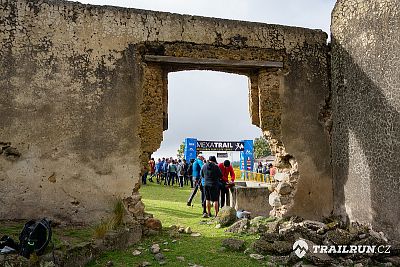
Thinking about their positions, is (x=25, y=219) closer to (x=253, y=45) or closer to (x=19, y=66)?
(x=19, y=66)

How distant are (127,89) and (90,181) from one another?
171 centimetres

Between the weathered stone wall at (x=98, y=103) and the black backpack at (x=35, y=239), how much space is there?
5.55 feet

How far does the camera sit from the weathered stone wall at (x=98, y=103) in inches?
259

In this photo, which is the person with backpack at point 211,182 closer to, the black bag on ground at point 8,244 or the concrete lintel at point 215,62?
the concrete lintel at point 215,62

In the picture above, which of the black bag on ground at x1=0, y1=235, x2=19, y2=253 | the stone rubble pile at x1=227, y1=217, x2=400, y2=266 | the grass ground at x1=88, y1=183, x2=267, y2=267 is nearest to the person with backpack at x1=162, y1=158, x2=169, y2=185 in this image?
the grass ground at x1=88, y1=183, x2=267, y2=267

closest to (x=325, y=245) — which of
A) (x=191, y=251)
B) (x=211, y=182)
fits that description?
(x=191, y=251)

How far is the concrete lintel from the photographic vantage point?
7.34 meters

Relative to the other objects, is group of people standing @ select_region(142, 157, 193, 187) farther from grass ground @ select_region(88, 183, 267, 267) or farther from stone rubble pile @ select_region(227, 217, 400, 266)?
stone rubble pile @ select_region(227, 217, 400, 266)

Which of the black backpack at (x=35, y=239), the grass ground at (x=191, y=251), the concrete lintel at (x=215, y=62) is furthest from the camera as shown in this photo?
the concrete lintel at (x=215, y=62)

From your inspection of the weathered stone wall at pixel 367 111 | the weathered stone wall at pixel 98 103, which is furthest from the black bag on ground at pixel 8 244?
the weathered stone wall at pixel 367 111

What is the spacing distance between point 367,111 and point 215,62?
2821mm

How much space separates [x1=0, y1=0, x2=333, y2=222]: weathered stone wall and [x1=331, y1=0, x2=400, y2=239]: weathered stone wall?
0.59 meters

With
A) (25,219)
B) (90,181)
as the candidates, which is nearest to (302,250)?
(90,181)

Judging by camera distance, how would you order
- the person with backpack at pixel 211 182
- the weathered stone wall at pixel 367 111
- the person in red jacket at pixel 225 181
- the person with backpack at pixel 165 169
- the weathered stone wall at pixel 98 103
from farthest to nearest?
1. the person with backpack at pixel 165 169
2. the person in red jacket at pixel 225 181
3. the person with backpack at pixel 211 182
4. the weathered stone wall at pixel 98 103
5. the weathered stone wall at pixel 367 111
